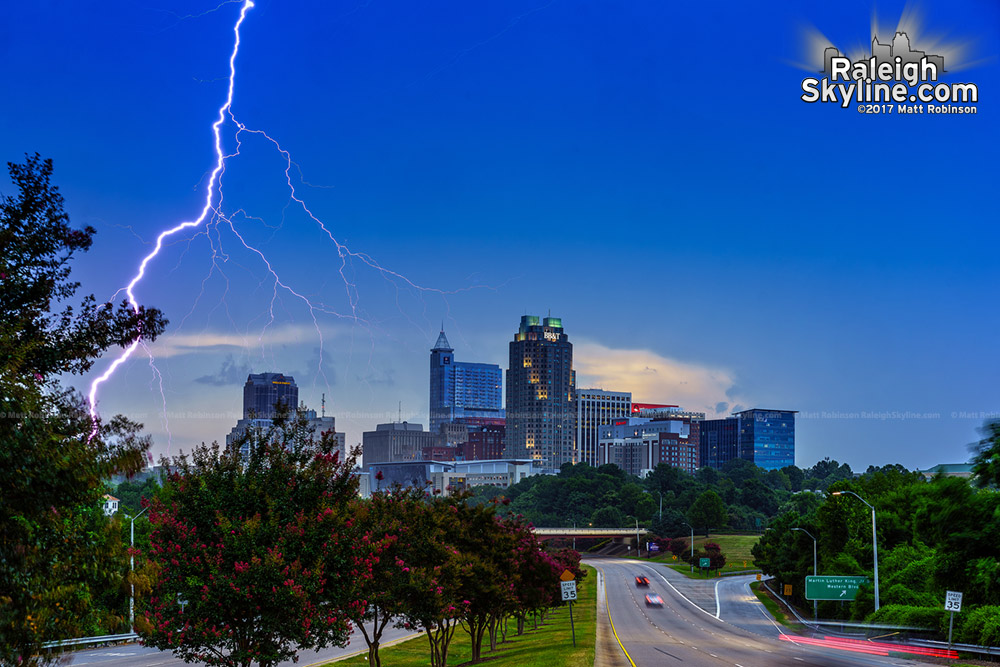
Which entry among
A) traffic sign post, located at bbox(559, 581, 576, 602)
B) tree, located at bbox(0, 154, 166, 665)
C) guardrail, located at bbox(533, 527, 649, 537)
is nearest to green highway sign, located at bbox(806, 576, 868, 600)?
traffic sign post, located at bbox(559, 581, 576, 602)

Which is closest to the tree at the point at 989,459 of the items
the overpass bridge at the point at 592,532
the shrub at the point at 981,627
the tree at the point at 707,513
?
the shrub at the point at 981,627

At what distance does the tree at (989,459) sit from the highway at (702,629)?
40.8 feet

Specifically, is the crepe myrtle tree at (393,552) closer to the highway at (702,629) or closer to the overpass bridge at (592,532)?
the highway at (702,629)

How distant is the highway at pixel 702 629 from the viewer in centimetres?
4047

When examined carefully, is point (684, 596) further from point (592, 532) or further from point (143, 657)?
point (592, 532)

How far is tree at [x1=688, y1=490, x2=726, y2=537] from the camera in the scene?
590 ft

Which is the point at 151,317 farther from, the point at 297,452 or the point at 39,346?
the point at 297,452

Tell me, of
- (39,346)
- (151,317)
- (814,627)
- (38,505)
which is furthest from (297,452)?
(814,627)

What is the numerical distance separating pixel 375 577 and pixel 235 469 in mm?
10110

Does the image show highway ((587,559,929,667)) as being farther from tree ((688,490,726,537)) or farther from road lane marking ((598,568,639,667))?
tree ((688,490,726,537))

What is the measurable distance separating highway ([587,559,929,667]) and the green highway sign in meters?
4.07

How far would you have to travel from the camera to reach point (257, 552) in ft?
65.3

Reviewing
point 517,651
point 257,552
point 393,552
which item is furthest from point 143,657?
point 257,552

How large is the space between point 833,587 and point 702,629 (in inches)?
362
